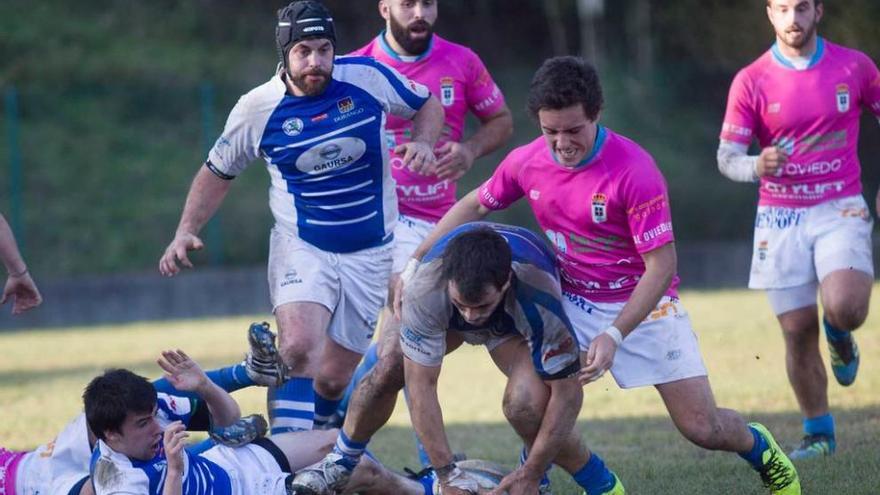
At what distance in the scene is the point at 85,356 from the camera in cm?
1284

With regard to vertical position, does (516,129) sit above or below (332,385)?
below

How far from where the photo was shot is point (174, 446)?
5066mm

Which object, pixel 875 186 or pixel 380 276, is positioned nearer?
pixel 380 276

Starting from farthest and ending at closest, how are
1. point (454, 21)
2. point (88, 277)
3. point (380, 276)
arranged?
point (454, 21), point (88, 277), point (380, 276)

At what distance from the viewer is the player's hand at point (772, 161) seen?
6875 mm

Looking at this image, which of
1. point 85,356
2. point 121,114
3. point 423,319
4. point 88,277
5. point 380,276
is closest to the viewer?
point 423,319

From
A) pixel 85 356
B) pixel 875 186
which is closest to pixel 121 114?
pixel 85 356

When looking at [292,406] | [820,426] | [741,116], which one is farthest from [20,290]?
[820,426]

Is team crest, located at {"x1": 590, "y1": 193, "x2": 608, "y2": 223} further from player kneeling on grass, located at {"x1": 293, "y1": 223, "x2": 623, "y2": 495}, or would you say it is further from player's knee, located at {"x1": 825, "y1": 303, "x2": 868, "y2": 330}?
player's knee, located at {"x1": 825, "y1": 303, "x2": 868, "y2": 330}

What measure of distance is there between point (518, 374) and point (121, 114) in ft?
49.6

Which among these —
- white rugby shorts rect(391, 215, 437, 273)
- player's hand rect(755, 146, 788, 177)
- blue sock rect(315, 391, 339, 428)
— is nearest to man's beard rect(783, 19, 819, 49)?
player's hand rect(755, 146, 788, 177)

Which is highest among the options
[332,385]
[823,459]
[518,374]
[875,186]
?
[518,374]

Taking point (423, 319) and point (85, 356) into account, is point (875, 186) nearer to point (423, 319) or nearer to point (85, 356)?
point (85, 356)

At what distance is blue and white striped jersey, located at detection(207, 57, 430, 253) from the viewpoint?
662cm
